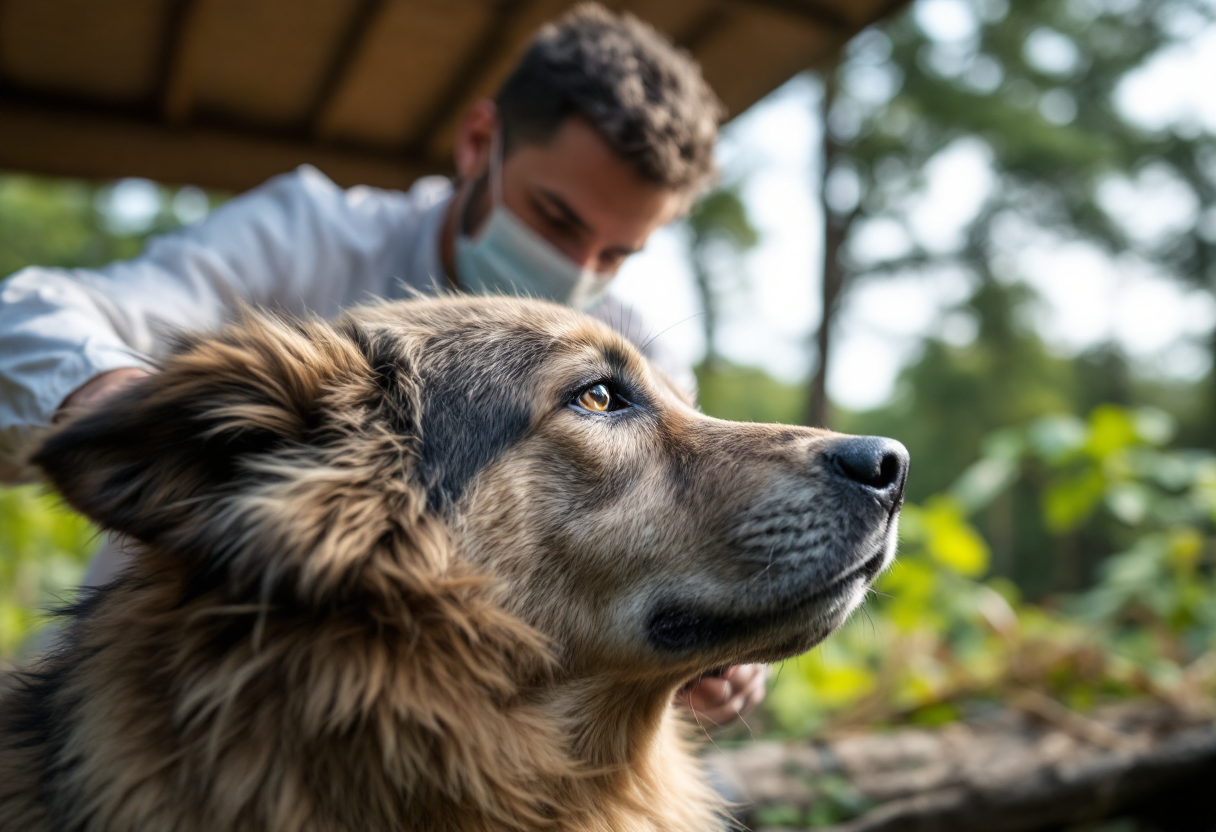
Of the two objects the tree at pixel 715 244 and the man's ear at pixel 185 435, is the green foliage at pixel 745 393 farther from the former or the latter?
the man's ear at pixel 185 435

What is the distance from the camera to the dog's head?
1436 millimetres

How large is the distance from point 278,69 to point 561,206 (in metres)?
2.42

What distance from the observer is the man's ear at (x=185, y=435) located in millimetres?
1383

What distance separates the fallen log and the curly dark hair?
2497 mm

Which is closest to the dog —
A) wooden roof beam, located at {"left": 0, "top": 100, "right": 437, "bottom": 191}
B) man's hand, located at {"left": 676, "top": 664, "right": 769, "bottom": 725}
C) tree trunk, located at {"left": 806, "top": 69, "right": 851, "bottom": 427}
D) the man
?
man's hand, located at {"left": 676, "top": 664, "right": 769, "bottom": 725}

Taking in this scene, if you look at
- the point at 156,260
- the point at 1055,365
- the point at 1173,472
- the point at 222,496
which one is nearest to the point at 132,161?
the point at 156,260

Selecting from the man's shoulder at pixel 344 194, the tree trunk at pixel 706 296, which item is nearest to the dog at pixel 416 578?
the man's shoulder at pixel 344 194

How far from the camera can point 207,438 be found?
1474mm

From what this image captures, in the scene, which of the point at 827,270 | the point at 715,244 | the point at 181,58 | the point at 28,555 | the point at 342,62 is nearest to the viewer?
the point at 181,58

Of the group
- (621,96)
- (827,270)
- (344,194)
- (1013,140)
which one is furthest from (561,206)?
(1013,140)

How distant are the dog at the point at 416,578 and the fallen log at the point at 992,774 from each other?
1652 mm

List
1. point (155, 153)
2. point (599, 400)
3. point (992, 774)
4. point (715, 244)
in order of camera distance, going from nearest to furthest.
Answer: point (599, 400) → point (992, 774) → point (155, 153) → point (715, 244)

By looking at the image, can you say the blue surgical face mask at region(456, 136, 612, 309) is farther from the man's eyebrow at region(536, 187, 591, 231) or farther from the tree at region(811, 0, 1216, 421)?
the tree at region(811, 0, 1216, 421)

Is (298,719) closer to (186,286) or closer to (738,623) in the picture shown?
(738,623)
